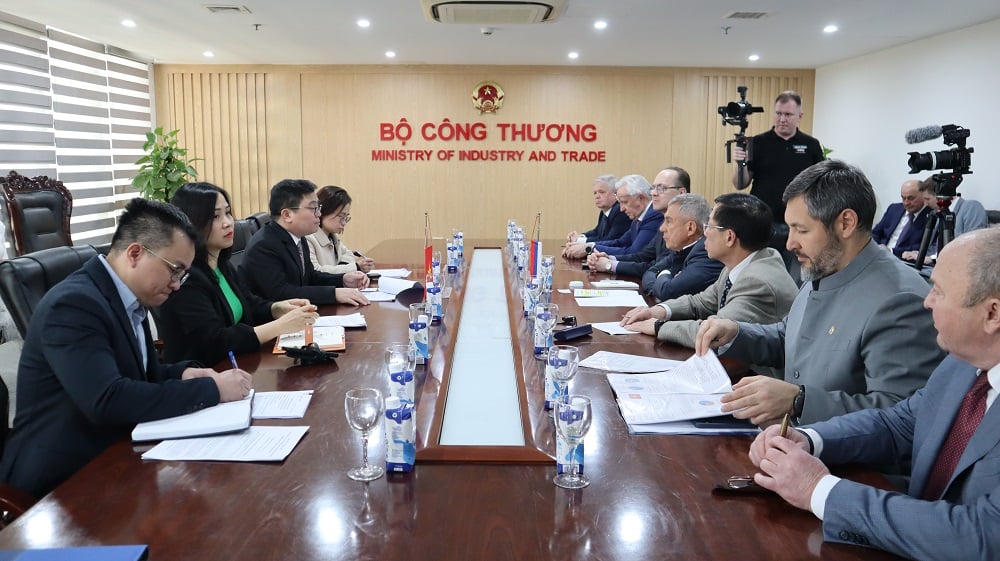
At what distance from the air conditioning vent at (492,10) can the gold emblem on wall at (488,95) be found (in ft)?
21.0

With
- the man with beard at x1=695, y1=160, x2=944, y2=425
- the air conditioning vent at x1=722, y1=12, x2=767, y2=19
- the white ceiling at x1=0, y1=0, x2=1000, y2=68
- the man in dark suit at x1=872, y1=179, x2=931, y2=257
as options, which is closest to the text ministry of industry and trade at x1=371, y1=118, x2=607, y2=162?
the white ceiling at x1=0, y1=0, x2=1000, y2=68

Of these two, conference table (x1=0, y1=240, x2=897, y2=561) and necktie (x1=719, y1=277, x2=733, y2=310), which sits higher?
necktie (x1=719, y1=277, x2=733, y2=310)

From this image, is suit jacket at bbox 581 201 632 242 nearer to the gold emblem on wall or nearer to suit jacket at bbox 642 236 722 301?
suit jacket at bbox 642 236 722 301

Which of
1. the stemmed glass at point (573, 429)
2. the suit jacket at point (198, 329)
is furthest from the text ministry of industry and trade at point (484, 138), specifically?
the stemmed glass at point (573, 429)

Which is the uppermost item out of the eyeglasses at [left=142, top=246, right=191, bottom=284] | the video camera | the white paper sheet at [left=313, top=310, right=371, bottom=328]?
the video camera

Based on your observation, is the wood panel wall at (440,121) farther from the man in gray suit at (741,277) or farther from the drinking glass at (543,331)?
the drinking glass at (543,331)

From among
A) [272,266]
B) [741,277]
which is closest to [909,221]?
[741,277]

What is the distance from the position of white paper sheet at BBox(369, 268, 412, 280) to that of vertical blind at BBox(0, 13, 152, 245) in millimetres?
4148

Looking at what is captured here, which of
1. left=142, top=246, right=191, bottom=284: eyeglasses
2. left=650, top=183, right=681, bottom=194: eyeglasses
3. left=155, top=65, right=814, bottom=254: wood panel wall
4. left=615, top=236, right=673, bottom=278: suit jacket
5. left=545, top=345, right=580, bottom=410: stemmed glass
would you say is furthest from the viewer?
left=155, top=65, right=814, bottom=254: wood panel wall

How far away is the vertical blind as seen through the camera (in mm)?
6812

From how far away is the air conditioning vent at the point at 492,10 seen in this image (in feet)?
10.9

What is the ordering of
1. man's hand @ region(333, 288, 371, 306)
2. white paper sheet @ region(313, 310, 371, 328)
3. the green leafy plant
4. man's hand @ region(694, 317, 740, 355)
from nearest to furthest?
man's hand @ region(694, 317, 740, 355) < white paper sheet @ region(313, 310, 371, 328) < man's hand @ region(333, 288, 371, 306) < the green leafy plant

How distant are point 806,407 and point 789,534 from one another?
0.59m

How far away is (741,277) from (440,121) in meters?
7.59
